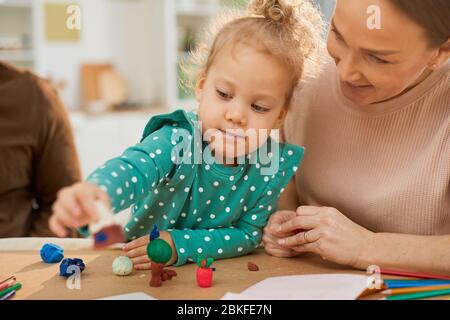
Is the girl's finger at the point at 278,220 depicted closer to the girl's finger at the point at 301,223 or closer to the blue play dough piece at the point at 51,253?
the girl's finger at the point at 301,223

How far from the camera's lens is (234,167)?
0.77 meters

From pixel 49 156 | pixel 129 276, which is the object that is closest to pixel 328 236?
pixel 129 276

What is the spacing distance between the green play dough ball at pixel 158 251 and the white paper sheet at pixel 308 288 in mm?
79

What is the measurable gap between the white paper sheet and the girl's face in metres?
0.17

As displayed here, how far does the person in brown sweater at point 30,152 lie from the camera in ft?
3.63

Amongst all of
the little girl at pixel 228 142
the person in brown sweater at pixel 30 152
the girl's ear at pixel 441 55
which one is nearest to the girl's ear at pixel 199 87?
the little girl at pixel 228 142

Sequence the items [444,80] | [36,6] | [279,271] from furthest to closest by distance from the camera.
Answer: [36,6] → [444,80] → [279,271]

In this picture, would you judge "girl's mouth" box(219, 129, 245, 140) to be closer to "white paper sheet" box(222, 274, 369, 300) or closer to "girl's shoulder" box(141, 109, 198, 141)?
"girl's shoulder" box(141, 109, 198, 141)

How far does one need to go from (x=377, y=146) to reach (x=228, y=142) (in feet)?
0.84

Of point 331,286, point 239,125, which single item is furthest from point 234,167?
point 331,286

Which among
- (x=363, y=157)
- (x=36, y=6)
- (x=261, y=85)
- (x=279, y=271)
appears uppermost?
(x=36, y=6)
